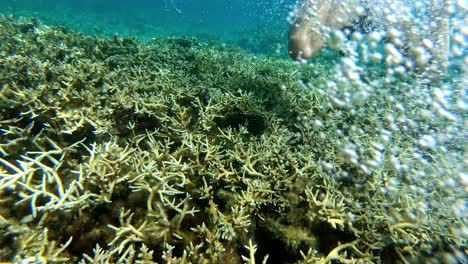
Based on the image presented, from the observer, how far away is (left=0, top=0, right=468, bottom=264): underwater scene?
2182 mm

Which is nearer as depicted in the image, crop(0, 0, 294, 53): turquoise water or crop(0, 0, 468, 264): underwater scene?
crop(0, 0, 468, 264): underwater scene

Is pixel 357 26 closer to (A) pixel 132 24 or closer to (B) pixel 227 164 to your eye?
(B) pixel 227 164

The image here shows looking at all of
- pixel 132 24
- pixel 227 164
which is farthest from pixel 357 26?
pixel 132 24

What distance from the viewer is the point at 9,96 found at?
334 centimetres

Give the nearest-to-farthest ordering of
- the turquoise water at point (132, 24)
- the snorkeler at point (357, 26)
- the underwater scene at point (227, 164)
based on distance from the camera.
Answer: the underwater scene at point (227, 164)
the snorkeler at point (357, 26)
the turquoise water at point (132, 24)

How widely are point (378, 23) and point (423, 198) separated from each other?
451cm

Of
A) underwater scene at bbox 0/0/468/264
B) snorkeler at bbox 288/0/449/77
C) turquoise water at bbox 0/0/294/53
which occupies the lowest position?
underwater scene at bbox 0/0/468/264

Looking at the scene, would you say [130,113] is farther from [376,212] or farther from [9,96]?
[376,212]

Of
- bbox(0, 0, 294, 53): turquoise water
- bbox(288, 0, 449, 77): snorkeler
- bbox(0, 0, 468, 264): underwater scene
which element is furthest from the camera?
bbox(0, 0, 294, 53): turquoise water

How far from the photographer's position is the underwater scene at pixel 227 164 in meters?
2.18

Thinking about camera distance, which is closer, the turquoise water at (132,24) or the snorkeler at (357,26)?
the snorkeler at (357,26)

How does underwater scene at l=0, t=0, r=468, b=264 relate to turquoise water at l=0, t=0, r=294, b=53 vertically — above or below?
below

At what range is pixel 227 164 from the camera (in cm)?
283

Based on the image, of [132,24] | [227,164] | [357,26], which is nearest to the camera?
[227,164]
